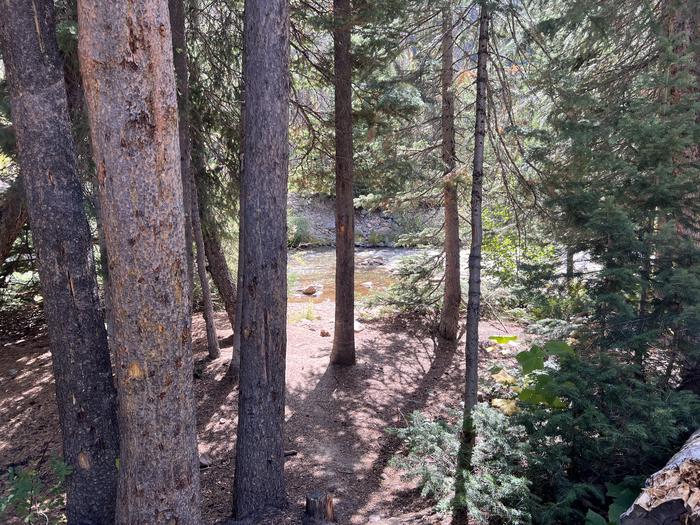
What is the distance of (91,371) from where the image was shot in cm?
373

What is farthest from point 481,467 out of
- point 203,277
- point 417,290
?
point 417,290

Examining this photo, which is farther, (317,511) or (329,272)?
(329,272)

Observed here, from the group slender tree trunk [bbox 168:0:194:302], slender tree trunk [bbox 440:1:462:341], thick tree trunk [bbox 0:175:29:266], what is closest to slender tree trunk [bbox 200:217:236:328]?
slender tree trunk [bbox 168:0:194:302]

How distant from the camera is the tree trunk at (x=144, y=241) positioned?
285 cm

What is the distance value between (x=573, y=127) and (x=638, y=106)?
0.66 m

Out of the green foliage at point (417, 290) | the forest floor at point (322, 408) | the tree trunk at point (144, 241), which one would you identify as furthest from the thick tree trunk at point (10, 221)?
the green foliage at point (417, 290)

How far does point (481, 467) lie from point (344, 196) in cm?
448

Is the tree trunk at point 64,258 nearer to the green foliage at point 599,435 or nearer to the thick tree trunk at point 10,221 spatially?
the green foliage at point 599,435

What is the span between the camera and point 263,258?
13.4 ft

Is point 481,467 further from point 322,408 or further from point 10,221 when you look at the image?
point 10,221

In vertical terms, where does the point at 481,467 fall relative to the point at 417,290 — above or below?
below

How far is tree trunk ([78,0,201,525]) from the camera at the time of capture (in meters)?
2.85

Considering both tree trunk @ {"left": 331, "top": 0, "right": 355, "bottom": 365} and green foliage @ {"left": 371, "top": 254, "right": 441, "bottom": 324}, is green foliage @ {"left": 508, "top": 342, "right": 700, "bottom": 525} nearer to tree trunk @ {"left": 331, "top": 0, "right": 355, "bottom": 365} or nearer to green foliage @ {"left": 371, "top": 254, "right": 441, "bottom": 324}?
tree trunk @ {"left": 331, "top": 0, "right": 355, "bottom": 365}

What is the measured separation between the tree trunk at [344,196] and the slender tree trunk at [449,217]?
62.6 inches
